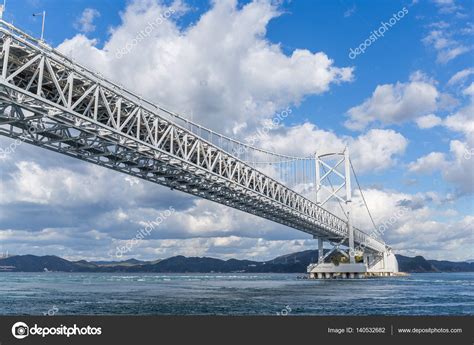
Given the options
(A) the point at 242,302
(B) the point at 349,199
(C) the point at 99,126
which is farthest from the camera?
(B) the point at 349,199

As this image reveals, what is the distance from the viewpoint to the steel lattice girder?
26734 millimetres

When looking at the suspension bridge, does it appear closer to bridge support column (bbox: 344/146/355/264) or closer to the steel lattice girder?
the steel lattice girder

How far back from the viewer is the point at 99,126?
1266 inches

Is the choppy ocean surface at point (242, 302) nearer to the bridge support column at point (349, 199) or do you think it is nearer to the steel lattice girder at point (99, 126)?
the steel lattice girder at point (99, 126)

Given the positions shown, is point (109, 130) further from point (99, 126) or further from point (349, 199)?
point (349, 199)

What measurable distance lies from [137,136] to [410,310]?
24.3 m

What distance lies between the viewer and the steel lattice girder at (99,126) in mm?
26734

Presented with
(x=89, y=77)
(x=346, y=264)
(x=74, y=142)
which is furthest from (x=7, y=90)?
(x=346, y=264)

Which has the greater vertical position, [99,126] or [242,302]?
[99,126]

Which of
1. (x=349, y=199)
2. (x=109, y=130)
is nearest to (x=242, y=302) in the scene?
(x=109, y=130)

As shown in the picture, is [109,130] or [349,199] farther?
[349,199]

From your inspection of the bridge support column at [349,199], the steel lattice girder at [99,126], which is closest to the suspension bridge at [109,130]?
the steel lattice girder at [99,126]

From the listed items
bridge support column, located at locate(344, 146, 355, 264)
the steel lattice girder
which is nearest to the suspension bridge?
the steel lattice girder
